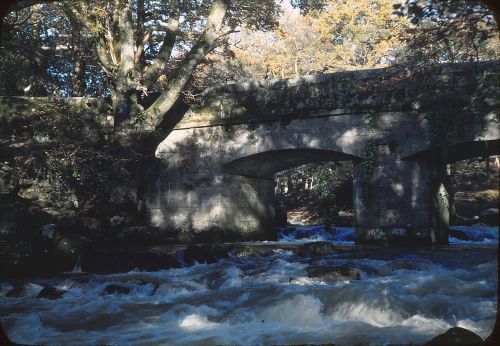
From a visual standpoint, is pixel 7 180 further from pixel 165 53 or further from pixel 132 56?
pixel 165 53

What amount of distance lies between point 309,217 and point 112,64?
1135 centimetres

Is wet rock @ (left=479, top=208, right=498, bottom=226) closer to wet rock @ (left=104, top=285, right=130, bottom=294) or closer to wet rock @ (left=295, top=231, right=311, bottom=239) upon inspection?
wet rock @ (left=295, top=231, right=311, bottom=239)

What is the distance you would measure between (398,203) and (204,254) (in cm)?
489

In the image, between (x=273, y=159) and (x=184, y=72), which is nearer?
(x=184, y=72)

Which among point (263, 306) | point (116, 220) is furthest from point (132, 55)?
point (263, 306)

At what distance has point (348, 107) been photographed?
11562mm

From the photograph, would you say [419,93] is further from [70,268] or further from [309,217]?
[309,217]

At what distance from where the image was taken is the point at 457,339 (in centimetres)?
303

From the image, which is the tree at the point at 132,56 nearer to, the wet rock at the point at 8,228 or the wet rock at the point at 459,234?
the wet rock at the point at 8,228

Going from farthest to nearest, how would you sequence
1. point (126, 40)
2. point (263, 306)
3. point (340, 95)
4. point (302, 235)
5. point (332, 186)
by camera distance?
point (332, 186)
point (302, 235)
point (126, 40)
point (340, 95)
point (263, 306)

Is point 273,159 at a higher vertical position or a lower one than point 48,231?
higher

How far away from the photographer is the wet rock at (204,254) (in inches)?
373

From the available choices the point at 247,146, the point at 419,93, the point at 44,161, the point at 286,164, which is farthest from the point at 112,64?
the point at 419,93

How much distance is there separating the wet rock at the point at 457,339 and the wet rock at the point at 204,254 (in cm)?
671
